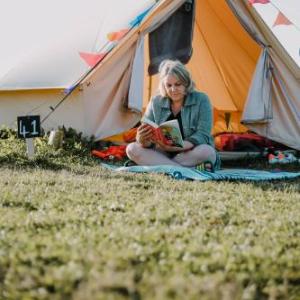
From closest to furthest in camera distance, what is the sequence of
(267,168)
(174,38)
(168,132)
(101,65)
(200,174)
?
(200,174)
(168,132)
(267,168)
(101,65)
(174,38)

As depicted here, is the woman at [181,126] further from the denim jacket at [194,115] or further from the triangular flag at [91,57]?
the triangular flag at [91,57]

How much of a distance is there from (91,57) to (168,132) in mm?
1651

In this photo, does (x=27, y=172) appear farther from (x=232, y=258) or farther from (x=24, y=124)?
(x=232, y=258)

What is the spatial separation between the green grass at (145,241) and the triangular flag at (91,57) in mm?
2164

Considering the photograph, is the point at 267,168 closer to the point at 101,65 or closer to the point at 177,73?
the point at 177,73

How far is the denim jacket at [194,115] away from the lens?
186 inches

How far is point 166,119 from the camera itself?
4.83 metres

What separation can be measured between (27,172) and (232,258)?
2570 millimetres

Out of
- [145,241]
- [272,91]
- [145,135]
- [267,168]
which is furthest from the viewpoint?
[272,91]

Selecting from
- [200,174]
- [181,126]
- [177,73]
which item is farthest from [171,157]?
[177,73]

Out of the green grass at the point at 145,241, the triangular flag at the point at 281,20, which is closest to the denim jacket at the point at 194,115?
the green grass at the point at 145,241

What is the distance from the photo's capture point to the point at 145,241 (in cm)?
222

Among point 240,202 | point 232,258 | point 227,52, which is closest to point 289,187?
point 240,202

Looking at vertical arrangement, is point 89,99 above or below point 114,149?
above
